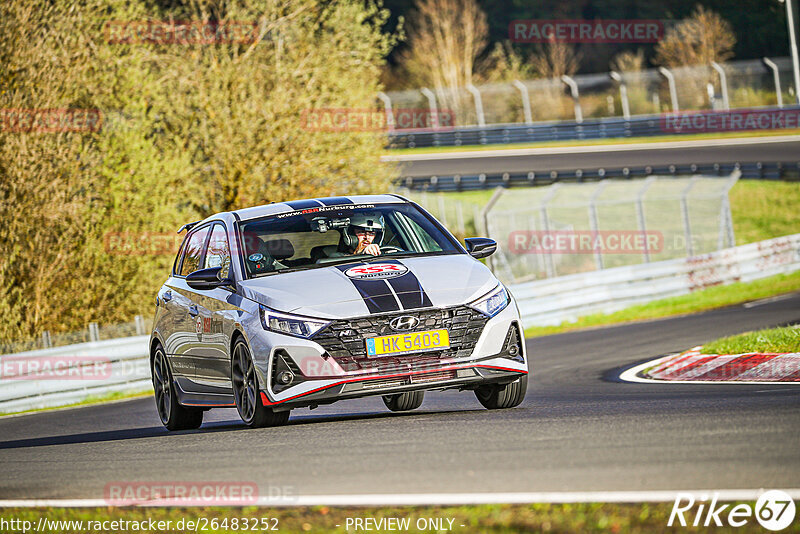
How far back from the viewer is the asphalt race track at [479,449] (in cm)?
596

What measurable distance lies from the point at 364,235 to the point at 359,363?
1.61 m

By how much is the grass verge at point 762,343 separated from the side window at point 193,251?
570 cm

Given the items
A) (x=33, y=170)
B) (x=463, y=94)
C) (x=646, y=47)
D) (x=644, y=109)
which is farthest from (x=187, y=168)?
(x=646, y=47)

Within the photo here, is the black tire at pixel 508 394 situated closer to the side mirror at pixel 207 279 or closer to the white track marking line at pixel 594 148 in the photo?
the side mirror at pixel 207 279

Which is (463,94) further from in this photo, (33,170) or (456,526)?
(456,526)

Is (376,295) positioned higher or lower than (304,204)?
lower

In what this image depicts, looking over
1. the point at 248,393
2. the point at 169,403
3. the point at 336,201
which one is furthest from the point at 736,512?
the point at 169,403

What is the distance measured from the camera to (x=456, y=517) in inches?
206

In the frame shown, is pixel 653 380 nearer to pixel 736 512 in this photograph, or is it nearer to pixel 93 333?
pixel 736 512

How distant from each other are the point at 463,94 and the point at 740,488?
6510 cm

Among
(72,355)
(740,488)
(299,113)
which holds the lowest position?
(72,355)

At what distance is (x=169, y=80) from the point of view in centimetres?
2692

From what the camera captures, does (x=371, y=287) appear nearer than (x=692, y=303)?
Yes

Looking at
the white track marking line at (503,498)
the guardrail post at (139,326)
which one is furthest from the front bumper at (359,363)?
the guardrail post at (139,326)
